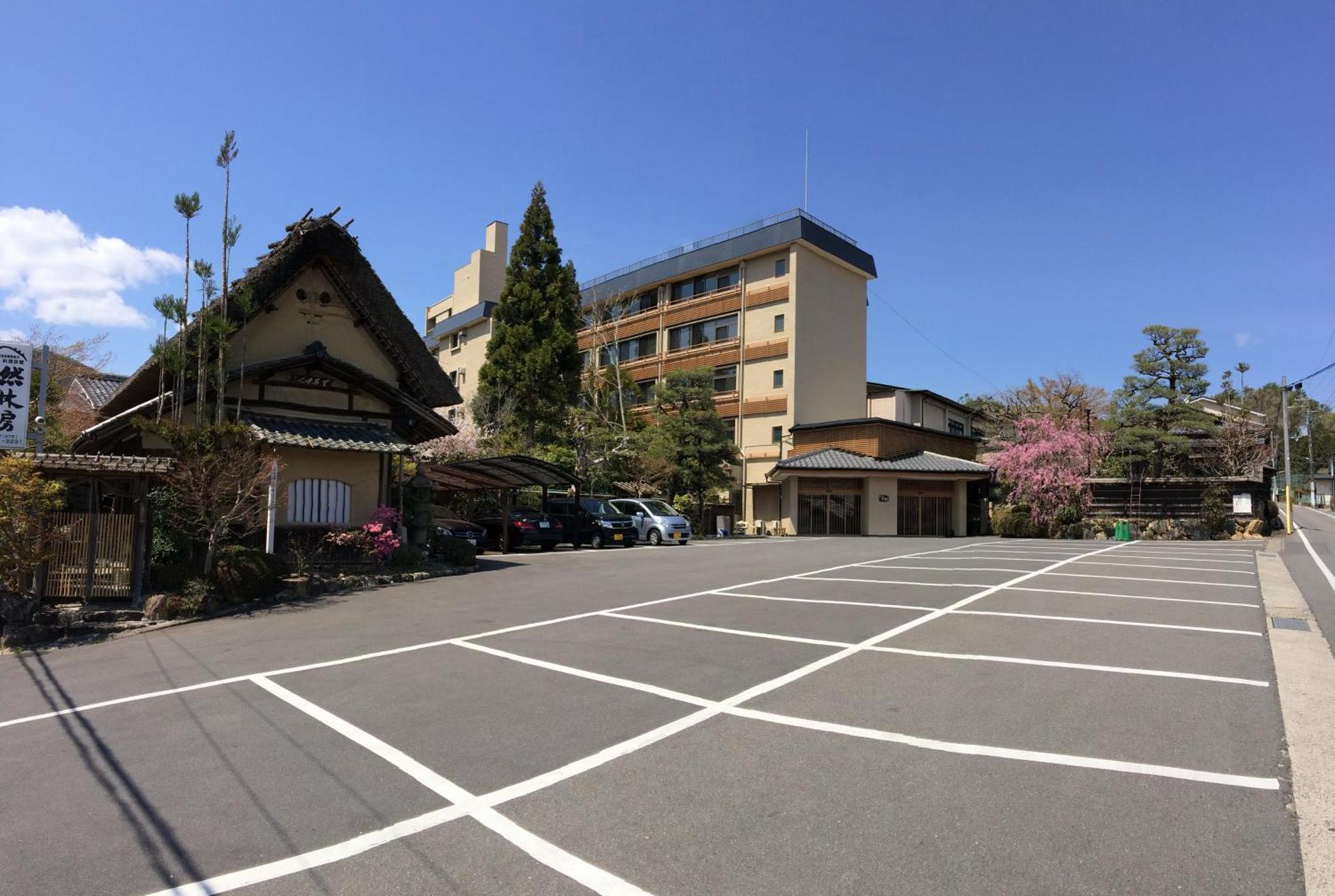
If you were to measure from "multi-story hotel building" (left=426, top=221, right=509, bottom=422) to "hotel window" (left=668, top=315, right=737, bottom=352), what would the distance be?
46.3 feet

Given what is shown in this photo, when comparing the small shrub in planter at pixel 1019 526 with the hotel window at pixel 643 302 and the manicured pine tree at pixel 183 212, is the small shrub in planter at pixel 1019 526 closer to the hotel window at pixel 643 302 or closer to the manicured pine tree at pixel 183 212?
the hotel window at pixel 643 302

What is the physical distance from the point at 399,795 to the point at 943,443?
121 feet

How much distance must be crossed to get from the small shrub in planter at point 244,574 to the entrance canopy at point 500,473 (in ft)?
20.2

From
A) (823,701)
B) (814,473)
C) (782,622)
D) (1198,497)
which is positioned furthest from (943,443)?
(823,701)

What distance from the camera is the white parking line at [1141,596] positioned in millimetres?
10484

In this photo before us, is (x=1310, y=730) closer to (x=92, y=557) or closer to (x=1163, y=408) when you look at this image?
(x=92, y=557)

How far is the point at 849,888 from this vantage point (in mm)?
3166

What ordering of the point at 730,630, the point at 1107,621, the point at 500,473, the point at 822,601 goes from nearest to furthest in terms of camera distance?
1. the point at 730,630
2. the point at 1107,621
3. the point at 822,601
4. the point at 500,473

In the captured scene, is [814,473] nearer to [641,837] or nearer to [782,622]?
[782,622]

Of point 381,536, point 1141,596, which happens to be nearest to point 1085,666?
point 1141,596

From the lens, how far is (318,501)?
15.7m

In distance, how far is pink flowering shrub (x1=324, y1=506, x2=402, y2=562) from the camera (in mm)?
14867

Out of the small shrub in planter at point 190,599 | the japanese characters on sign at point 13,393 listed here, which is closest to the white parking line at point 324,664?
the small shrub in planter at point 190,599

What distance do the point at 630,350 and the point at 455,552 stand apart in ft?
100
